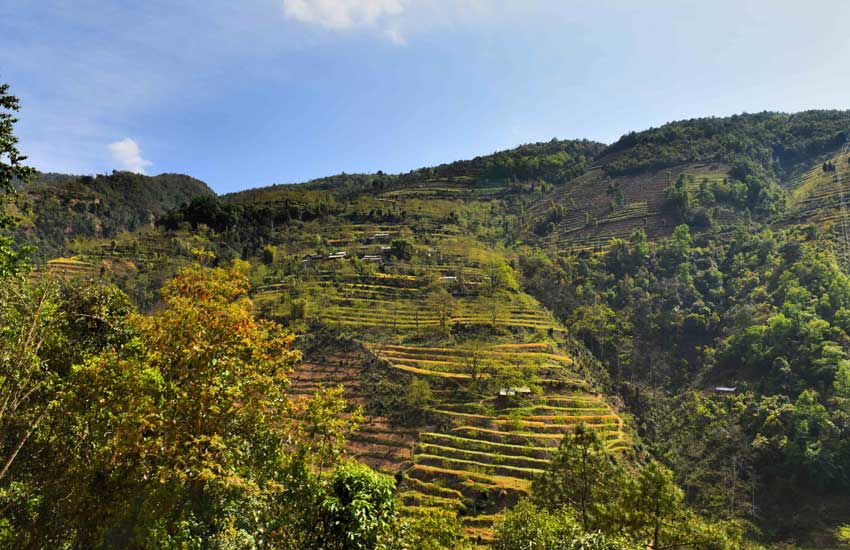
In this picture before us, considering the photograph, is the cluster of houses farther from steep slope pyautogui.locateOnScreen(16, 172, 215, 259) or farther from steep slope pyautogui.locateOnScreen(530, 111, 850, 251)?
steep slope pyautogui.locateOnScreen(16, 172, 215, 259)

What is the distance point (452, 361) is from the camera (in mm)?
42375

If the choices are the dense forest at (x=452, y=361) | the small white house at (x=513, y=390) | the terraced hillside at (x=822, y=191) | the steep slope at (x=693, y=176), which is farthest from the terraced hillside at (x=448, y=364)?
the terraced hillside at (x=822, y=191)

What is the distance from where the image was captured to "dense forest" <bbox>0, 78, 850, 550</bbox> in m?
7.92

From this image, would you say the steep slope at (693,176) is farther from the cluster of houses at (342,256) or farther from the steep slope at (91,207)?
the steep slope at (91,207)

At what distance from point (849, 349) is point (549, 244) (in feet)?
162

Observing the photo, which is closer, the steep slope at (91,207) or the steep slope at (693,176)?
the steep slope at (693,176)

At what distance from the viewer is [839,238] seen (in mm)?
60188

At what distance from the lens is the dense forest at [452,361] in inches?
312

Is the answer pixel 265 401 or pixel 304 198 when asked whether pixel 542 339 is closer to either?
pixel 265 401

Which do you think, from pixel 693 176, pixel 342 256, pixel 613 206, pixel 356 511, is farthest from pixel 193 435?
pixel 693 176

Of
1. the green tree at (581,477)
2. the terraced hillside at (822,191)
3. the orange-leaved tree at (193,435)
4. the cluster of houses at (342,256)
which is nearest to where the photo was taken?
the orange-leaved tree at (193,435)

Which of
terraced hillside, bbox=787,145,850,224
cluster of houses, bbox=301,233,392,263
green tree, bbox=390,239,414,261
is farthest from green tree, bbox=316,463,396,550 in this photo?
terraced hillside, bbox=787,145,850,224

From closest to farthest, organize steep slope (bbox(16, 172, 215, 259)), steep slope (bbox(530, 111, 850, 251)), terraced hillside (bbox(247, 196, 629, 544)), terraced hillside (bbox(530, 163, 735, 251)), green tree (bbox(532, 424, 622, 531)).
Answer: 1. green tree (bbox(532, 424, 622, 531))
2. terraced hillside (bbox(247, 196, 629, 544))
3. steep slope (bbox(530, 111, 850, 251))
4. terraced hillside (bbox(530, 163, 735, 251))
5. steep slope (bbox(16, 172, 215, 259))

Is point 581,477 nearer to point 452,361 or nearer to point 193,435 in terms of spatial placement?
point 193,435
